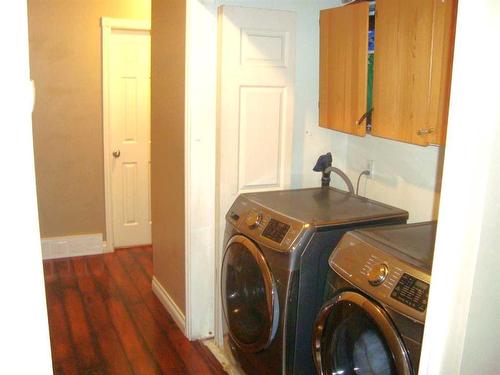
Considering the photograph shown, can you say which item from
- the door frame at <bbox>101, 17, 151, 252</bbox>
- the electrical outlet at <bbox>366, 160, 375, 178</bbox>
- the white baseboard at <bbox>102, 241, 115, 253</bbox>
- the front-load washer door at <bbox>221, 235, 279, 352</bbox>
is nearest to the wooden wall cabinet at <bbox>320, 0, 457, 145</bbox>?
the electrical outlet at <bbox>366, 160, 375, 178</bbox>

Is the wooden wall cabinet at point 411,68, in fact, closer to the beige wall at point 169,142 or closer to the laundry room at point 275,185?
the laundry room at point 275,185

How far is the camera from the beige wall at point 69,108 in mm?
4188

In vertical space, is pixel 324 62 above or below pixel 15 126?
above

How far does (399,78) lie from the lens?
7.29ft

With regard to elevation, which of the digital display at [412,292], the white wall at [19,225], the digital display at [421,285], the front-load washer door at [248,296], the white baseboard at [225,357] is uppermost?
the white wall at [19,225]

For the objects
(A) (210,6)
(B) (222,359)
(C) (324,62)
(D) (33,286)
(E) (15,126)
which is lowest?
(B) (222,359)

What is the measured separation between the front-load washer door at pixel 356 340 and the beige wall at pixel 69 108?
9.88 feet

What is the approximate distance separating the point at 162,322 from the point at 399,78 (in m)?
2.13

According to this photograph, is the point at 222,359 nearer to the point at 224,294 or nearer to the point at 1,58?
the point at 224,294

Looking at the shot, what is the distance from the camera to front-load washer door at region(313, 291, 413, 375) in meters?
1.69

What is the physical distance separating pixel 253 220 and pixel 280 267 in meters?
0.33

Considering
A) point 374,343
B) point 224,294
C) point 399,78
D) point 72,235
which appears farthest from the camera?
point 72,235

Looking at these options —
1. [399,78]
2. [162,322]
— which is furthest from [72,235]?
[399,78]

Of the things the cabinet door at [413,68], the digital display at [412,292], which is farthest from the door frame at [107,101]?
the digital display at [412,292]
